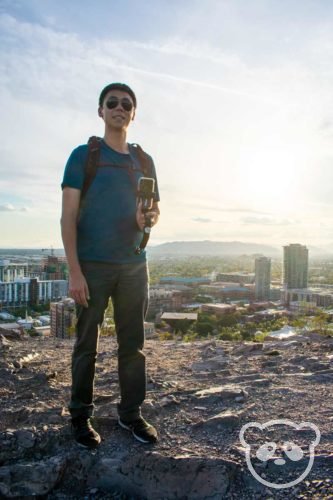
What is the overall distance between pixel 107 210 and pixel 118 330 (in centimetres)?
60

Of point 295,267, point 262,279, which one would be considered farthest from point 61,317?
point 262,279

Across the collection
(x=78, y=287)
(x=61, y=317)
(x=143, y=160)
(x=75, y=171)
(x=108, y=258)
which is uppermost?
(x=143, y=160)

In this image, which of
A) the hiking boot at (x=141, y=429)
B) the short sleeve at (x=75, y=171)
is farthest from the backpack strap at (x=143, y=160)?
the hiking boot at (x=141, y=429)

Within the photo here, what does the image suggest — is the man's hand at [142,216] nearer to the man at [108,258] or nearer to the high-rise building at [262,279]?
the man at [108,258]

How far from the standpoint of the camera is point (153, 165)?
7.25 ft

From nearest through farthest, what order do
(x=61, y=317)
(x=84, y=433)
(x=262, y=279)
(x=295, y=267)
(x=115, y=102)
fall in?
(x=84, y=433) → (x=115, y=102) → (x=61, y=317) → (x=295, y=267) → (x=262, y=279)

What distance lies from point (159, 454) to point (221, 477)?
0.94 ft

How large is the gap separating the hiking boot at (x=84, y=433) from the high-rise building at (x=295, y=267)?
143 feet

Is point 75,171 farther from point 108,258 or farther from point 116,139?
point 108,258

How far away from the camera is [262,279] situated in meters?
48.6

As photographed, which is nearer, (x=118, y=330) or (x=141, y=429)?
(x=141, y=429)

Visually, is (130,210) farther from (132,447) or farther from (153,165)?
(132,447)
